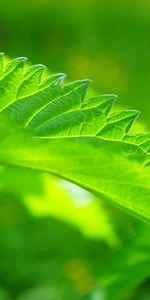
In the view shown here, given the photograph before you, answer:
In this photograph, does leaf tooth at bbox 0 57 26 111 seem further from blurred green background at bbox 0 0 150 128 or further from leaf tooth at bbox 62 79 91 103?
blurred green background at bbox 0 0 150 128

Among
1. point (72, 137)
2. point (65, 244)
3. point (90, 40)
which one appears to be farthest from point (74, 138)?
point (90, 40)

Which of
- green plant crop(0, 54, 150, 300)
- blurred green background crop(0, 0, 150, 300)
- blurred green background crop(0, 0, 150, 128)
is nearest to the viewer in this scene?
green plant crop(0, 54, 150, 300)

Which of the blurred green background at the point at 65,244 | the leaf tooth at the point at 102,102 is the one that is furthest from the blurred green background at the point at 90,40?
the leaf tooth at the point at 102,102

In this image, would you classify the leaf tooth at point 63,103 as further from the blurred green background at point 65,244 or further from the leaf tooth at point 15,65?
the blurred green background at point 65,244

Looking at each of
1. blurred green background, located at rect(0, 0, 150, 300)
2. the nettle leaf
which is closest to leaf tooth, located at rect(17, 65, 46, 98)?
the nettle leaf

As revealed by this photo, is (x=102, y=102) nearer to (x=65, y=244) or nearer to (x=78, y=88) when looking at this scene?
(x=78, y=88)
